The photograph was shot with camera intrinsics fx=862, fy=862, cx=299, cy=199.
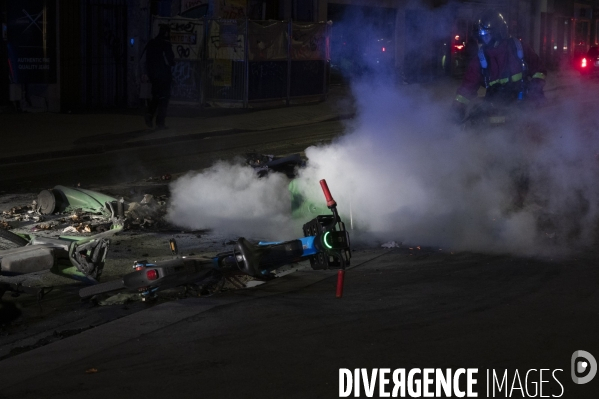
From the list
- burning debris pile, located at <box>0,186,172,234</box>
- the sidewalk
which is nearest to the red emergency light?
burning debris pile, located at <box>0,186,172,234</box>

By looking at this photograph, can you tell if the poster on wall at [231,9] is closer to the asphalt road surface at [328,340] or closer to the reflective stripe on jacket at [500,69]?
the reflective stripe on jacket at [500,69]

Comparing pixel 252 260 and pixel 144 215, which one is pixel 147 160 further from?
pixel 252 260

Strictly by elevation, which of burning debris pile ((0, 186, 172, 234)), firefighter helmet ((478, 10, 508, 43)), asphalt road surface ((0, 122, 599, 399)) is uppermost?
firefighter helmet ((478, 10, 508, 43))

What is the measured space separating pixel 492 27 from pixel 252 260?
195 inches

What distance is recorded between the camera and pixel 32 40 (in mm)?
19594

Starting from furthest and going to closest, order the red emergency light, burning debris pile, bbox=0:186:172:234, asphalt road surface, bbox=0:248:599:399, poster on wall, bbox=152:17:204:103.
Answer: poster on wall, bbox=152:17:204:103, burning debris pile, bbox=0:186:172:234, the red emergency light, asphalt road surface, bbox=0:248:599:399

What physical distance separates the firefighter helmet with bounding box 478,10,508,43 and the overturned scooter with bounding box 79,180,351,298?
4.42 meters

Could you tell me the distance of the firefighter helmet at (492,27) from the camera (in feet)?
30.9

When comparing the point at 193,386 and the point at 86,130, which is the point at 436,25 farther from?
the point at 193,386

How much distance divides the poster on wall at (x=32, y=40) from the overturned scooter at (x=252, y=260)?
1470 cm

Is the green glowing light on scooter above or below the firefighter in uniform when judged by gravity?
below

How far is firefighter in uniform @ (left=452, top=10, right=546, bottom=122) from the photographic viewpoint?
9500mm

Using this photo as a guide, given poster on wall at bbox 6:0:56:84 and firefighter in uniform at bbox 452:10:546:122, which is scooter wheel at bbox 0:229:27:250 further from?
poster on wall at bbox 6:0:56:84

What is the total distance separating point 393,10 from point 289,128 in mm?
7927
